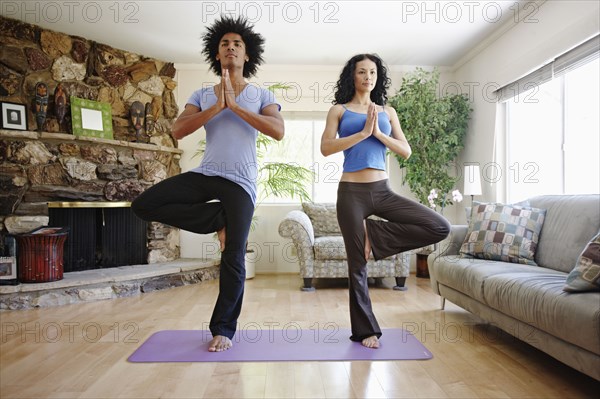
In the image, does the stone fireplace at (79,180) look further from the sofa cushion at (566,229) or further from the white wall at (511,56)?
the sofa cushion at (566,229)

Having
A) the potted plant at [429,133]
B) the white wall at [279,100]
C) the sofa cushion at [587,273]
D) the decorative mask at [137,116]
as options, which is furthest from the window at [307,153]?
the sofa cushion at [587,273]

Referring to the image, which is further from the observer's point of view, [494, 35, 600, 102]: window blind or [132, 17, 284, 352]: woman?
[494, 35, 600, 102]: window blind

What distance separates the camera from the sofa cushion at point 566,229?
297cm

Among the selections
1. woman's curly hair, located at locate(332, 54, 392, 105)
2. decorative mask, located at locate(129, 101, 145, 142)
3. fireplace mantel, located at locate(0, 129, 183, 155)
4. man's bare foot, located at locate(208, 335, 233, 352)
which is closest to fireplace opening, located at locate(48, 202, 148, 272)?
fireplace mantel, located at locate(0, 129, 183, 155)

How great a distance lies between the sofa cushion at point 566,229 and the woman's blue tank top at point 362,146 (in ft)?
4.26

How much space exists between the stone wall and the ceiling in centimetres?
20

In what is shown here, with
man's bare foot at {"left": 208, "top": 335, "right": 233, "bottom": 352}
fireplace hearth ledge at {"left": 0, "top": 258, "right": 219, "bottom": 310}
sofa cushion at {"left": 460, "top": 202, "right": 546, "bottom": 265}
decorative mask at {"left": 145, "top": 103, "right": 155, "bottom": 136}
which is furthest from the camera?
decorative mask at {"left": 145, "top": 103, "right": 155, "bottom": 136}

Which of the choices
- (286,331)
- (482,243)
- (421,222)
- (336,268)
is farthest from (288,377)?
(336,268)

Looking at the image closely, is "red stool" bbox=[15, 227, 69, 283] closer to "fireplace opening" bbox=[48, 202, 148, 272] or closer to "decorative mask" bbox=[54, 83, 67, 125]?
"fireplace opening" bbox=[48, 202, 148, 272]

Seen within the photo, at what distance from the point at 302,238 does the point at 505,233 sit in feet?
6.47

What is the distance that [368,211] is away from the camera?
109 inches

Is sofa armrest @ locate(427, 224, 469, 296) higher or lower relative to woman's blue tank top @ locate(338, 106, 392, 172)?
lower

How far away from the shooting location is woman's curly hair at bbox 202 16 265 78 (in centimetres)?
291

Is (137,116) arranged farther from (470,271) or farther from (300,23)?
(470,271)
